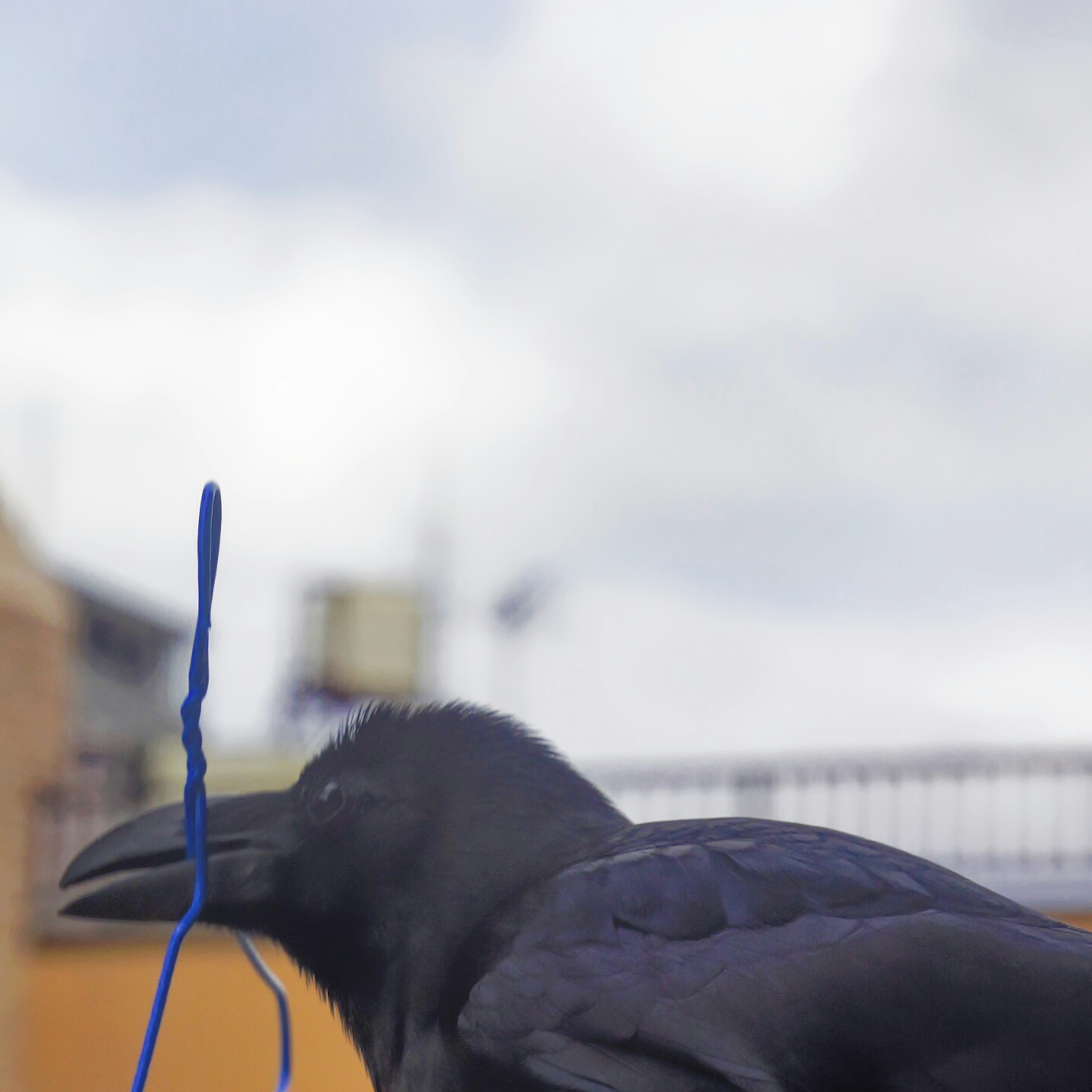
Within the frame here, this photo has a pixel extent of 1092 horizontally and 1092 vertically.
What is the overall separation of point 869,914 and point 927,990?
0.29 ft

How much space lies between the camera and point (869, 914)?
3.64 feet

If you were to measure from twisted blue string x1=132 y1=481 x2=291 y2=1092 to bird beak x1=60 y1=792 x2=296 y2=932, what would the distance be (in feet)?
0.33

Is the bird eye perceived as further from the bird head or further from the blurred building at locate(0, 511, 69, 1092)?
the blurred building at locate(0, 511, 69, 1092)

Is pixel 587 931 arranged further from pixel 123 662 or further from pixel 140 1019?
pixel 123 662

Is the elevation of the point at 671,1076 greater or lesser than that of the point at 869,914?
lesser

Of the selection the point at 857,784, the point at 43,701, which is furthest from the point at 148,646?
the point at 43,701

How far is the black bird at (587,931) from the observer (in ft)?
3.31

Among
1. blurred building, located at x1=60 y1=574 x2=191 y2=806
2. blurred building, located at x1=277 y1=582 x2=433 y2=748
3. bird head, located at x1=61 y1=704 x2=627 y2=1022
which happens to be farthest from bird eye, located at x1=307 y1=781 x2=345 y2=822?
blurred building, located at x1=60 y1=574 x2=191 y2=806

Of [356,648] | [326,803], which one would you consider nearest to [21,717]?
[326,803]

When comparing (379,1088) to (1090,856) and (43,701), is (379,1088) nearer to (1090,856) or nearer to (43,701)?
(43,701)

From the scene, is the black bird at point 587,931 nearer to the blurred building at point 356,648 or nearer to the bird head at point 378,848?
the bird head at point 378,848

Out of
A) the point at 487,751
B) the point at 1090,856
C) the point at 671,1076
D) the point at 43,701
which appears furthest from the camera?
the point at 1090,856

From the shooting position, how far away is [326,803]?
1.30 m

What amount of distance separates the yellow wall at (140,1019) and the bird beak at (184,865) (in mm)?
4911
